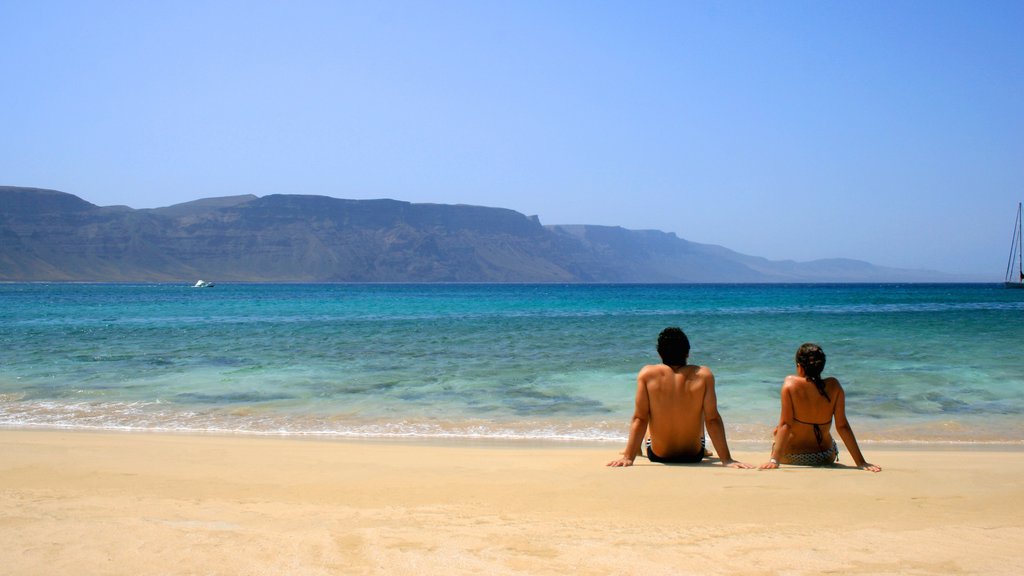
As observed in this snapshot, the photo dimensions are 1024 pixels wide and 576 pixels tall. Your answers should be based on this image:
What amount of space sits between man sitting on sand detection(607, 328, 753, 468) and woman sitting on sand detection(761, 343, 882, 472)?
0.45 metres

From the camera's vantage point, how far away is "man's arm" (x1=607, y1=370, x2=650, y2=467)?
6.10 metres

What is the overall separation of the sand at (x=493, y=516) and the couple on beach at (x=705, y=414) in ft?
0.73

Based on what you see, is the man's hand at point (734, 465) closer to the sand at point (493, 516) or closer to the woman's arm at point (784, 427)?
the sand at point (493, 516)

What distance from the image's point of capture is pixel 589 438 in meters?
8.94

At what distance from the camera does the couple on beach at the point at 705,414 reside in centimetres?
605

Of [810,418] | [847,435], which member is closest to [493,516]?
[810,418]

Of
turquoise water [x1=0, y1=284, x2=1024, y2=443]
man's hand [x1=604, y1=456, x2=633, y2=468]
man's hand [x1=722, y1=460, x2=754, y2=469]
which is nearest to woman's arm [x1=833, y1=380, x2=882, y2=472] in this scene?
man's hand [x1=722, y1=460, x2=754, y2=469]

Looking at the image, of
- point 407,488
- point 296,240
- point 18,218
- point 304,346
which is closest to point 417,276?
point 296,240

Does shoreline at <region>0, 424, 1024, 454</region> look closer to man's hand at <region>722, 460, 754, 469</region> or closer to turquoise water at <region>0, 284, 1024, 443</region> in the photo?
turquoise water at <region>0, 284, 1024, 443</region>

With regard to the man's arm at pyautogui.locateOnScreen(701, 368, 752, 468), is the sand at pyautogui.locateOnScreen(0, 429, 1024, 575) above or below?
below

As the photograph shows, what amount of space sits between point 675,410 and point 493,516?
205cm

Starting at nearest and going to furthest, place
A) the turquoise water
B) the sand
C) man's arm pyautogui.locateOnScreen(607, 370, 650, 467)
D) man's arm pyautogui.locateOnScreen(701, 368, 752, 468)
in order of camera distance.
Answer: the sand, man's arm pyautogui.locateOnScreen(701, 368, 752, 468), man's arm pyautogui.locateOnScreen(607, 370, 650, 467), the turquoise water

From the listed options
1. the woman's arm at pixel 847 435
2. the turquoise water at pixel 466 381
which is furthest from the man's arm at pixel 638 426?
the turquoise water at pixel 466 381

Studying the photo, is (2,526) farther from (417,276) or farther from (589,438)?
(417,276)
